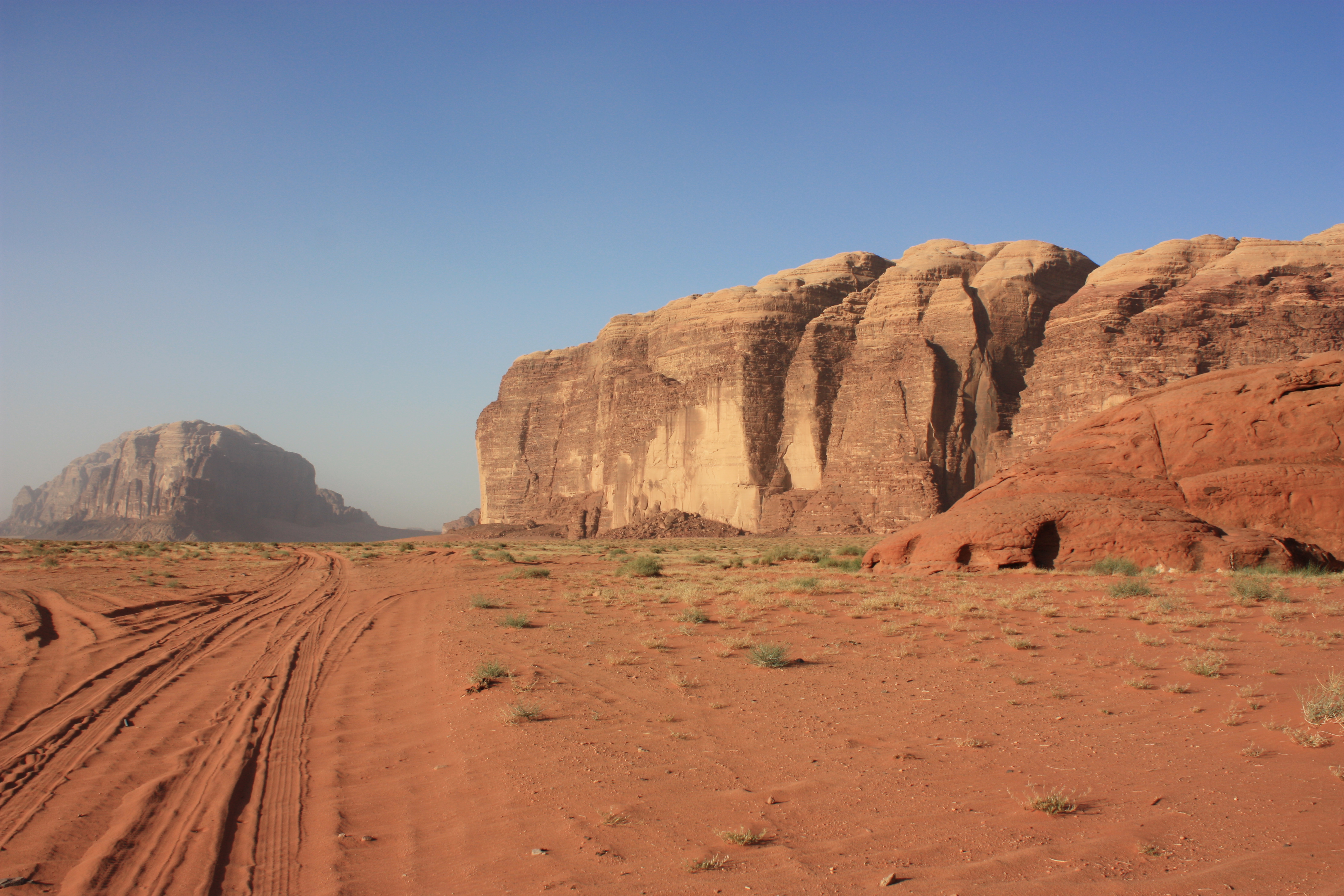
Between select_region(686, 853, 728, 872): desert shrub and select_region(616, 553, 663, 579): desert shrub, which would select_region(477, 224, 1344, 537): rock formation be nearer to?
select_region(616, 553, 663, 579): desert shrub

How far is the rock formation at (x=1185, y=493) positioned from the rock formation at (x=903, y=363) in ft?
86.8

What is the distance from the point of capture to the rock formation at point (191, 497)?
11975cm

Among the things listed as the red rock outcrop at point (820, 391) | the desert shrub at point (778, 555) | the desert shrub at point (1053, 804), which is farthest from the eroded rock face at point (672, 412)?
the desert shrub at point (1053, 804)

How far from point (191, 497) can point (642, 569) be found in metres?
122

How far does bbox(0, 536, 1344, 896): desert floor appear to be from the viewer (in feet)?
13.9

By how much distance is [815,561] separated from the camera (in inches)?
1045

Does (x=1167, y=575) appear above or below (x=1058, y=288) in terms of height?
below

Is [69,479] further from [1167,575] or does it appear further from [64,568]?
[1167,575]

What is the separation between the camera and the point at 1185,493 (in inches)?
779

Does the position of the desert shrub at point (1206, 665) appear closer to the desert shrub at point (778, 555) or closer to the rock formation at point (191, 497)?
the desert shrub at point (778, 555)

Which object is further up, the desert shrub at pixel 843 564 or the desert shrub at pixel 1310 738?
the desert shrub at pixel 843 564

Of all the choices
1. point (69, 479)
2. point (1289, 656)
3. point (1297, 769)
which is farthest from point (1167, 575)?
point (69, 479)

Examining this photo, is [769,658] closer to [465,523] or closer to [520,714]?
[520,714]

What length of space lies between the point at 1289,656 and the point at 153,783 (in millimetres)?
11684
